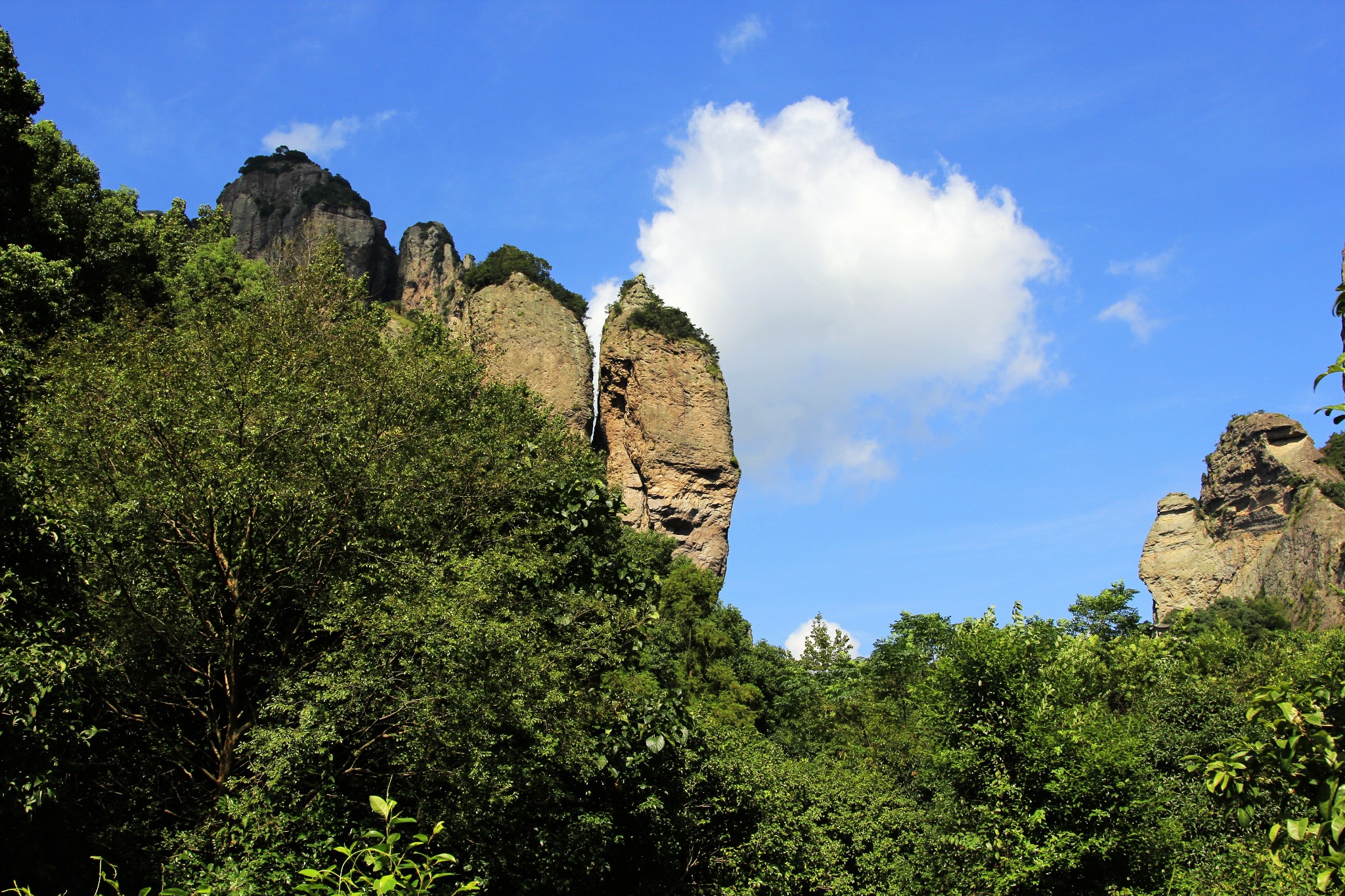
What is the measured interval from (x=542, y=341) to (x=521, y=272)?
4.96 m

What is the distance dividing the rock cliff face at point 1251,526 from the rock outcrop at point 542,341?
192 ft

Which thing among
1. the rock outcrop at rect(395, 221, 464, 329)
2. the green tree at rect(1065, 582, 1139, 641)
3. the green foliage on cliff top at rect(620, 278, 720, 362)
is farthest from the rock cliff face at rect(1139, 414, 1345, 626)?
the rock outcrop at rect(395, 221, 464, 329)

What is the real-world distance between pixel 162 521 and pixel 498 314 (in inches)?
1972

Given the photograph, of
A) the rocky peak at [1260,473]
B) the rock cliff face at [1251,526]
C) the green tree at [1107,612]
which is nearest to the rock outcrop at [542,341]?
the green tree at [1107,612]

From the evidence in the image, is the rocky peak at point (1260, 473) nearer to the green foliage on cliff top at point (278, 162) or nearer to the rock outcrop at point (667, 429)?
the rock outcrop at point (667, 429)

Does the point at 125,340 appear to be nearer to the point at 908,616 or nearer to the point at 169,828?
the point at 169,828

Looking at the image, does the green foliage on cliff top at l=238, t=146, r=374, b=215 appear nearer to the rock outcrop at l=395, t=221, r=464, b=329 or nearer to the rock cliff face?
the rock outcrop at l=395, t=221, r=464, b=329

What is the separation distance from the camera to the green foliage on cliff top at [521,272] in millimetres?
61969

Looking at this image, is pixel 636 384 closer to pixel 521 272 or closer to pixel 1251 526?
pixel 521 272

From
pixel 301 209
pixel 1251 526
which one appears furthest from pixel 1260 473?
pixel 301 209

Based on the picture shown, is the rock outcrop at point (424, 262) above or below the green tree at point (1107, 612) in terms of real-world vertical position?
above

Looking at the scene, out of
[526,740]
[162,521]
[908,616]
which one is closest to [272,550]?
[162,521]

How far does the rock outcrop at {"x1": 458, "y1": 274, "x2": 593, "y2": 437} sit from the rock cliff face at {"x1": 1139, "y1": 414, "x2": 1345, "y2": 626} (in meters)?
58.4

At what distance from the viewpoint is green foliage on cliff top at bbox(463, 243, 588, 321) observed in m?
62.0
